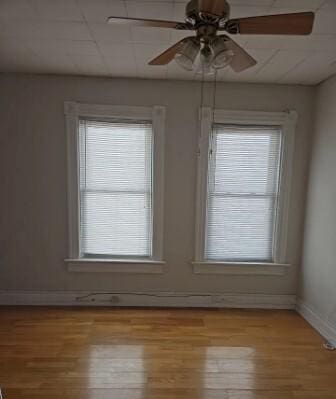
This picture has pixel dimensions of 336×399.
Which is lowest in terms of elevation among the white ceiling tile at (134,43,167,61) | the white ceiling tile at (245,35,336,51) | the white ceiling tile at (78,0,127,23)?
the white ceiling tile at (134,43,167,61)

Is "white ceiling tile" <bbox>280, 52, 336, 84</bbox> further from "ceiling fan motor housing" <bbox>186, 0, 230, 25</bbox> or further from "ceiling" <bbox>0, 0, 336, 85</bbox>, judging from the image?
"ceiling fan motor housing" <bbox>186, 0, 230, 25</bbox>

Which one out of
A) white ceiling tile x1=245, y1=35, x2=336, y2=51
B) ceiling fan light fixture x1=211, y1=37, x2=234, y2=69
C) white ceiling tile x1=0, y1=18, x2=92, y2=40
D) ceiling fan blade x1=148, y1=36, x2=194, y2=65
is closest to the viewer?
ceiling fan light fixture x1=211, y1=37, x2=234, y2=69

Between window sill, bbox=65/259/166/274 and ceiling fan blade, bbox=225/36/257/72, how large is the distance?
2201 millimetres

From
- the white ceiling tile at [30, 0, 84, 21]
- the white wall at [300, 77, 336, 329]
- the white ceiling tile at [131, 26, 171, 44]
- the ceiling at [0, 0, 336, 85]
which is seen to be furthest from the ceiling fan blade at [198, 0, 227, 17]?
the white wall at [300, 77, 336, 329]

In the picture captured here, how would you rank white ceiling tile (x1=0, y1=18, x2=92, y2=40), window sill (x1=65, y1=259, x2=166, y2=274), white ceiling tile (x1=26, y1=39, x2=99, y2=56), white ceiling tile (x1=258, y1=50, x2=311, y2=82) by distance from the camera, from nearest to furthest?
white ceiling tile (x1=0, y1=18, x2=92, y2=40), white ceiling tile (x1=26, y1=39, x2=99, y2=56), white ceiling tile (x1=258, y1=50, x2=311, y2=82), window sill (x1=65, y1=259, x2=166, y2=274)

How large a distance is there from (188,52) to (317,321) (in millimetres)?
2865

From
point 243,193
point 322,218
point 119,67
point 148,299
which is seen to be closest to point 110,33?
point 119,67

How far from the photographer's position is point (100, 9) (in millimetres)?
1760

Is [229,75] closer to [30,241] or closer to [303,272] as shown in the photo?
[303,272]

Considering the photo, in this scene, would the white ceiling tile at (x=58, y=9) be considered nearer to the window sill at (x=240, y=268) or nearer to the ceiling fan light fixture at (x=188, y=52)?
the ceiling fan light fixture at (x=188, y=52)

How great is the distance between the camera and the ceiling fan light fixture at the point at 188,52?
1.47 meters

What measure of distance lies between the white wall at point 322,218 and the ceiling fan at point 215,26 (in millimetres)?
1672

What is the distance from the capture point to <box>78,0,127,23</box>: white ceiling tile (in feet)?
5.56

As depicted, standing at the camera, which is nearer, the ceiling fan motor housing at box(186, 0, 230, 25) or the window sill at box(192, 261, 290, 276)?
the ceiling fan motor housing at box(186, 0, 230, 25)
